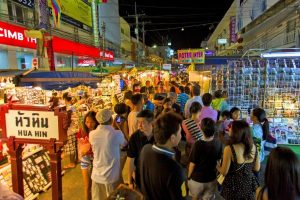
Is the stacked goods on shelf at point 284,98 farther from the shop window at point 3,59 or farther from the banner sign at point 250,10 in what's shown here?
the shop window at point 3,59

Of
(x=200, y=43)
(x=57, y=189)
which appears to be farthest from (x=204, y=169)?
(x=200, y=43)

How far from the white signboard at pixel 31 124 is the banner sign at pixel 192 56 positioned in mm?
10557

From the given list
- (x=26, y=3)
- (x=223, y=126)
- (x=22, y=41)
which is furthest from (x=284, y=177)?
(x=26, y=3)

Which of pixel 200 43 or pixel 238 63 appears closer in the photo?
pixel 238 63

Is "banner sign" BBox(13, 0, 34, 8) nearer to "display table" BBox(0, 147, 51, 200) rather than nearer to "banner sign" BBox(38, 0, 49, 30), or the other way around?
"banner sign" BBox(38, 0, 49, 30)

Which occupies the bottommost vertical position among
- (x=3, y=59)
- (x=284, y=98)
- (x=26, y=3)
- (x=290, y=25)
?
(x=284, y=98)

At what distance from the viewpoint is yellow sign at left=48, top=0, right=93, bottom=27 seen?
14.3 m

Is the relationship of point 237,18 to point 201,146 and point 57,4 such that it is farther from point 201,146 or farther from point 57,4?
point 201,146

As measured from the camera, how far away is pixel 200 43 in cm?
9088

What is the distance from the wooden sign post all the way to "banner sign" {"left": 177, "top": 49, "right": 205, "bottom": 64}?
10533 mm

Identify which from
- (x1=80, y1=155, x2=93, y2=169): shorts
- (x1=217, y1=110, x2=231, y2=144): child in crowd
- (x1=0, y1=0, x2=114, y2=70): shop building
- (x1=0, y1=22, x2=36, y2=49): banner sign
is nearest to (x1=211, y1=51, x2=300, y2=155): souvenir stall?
(x1=217, y1=110, x2=231, y2=144): child in crowd

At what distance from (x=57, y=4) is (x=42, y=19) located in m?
2.67

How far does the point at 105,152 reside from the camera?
332cm

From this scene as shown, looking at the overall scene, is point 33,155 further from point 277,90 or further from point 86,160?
point 277,90
